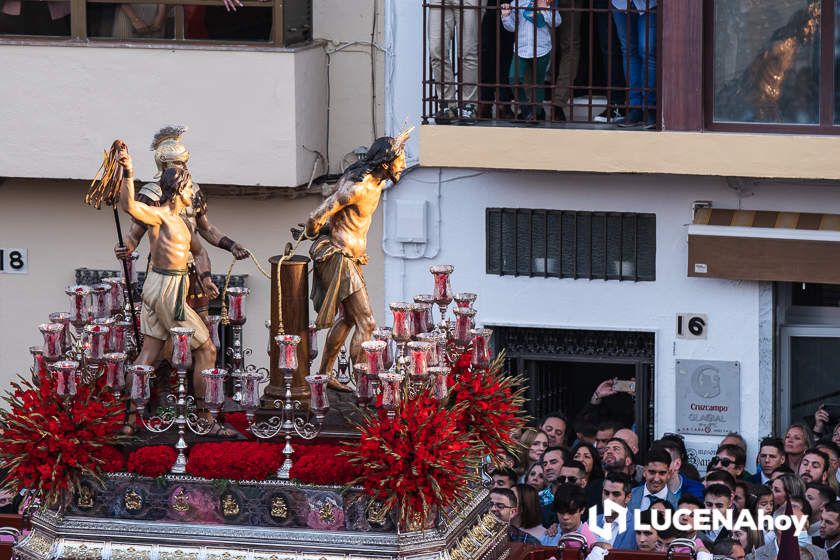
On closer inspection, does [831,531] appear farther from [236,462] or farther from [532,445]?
[236,462]

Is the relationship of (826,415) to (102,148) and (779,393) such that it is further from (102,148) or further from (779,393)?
(102,148)

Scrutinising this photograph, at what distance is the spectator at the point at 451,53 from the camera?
20969 millimetres

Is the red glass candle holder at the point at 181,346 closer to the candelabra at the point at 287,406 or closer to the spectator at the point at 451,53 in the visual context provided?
the candelabra at the point at 287,406

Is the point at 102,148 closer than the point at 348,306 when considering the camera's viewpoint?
No

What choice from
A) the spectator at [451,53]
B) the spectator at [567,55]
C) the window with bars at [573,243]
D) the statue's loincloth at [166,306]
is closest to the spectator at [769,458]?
the window with bars at [573,243]

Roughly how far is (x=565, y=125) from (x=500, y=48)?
891 mm

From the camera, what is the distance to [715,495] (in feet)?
60.0

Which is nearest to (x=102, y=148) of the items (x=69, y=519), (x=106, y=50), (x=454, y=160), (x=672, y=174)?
(x=106, y=50)

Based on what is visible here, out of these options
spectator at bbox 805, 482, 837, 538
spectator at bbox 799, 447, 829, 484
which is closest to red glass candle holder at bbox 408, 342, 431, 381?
spectator at bbox 805, 482, 837, 538

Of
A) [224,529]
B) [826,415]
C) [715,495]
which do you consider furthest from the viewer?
[826,415]

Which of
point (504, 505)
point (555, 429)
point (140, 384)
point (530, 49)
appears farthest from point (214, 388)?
point (530, 49)

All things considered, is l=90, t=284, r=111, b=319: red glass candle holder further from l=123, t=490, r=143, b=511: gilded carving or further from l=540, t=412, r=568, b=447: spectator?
l=540, t=412, r=568, b=447: spectator

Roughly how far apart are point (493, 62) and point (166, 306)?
6230 millimetres

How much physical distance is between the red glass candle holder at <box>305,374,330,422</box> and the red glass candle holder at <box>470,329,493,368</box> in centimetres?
112
